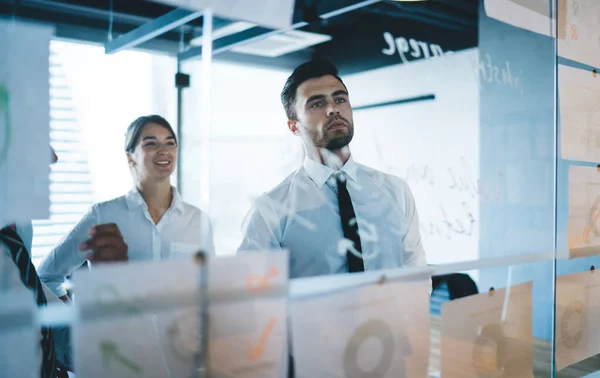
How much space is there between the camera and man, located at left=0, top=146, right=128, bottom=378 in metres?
0.75

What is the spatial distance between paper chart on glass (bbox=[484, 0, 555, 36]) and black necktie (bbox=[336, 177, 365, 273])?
2.38 ft

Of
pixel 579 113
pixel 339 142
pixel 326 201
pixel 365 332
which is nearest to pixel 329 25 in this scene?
pixel 339 142

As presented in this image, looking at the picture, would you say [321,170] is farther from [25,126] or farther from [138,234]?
[25,126]

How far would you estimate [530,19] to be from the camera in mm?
1531

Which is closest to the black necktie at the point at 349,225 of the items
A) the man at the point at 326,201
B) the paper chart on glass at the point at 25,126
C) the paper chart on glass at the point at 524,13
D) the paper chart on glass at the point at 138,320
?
the man at the point at 326,201

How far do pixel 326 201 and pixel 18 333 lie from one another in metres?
0.62

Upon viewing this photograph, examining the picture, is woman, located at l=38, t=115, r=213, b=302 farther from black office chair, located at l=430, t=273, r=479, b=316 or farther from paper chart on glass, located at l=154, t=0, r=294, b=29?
black office chair, located at l=430, t=273, r=479, b=316

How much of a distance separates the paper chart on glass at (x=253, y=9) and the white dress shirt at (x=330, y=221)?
291 millimetres

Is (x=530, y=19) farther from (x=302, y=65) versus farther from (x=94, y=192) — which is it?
(x=94, y=192)

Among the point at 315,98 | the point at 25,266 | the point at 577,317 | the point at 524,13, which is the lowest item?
the point at 577,317

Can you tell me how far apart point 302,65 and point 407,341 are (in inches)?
27.1

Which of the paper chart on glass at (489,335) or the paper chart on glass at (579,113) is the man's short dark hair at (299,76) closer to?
the paper chart on glass at (489,335)

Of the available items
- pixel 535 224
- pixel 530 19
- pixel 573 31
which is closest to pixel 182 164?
pixel 535 224

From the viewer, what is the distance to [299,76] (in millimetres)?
1014
